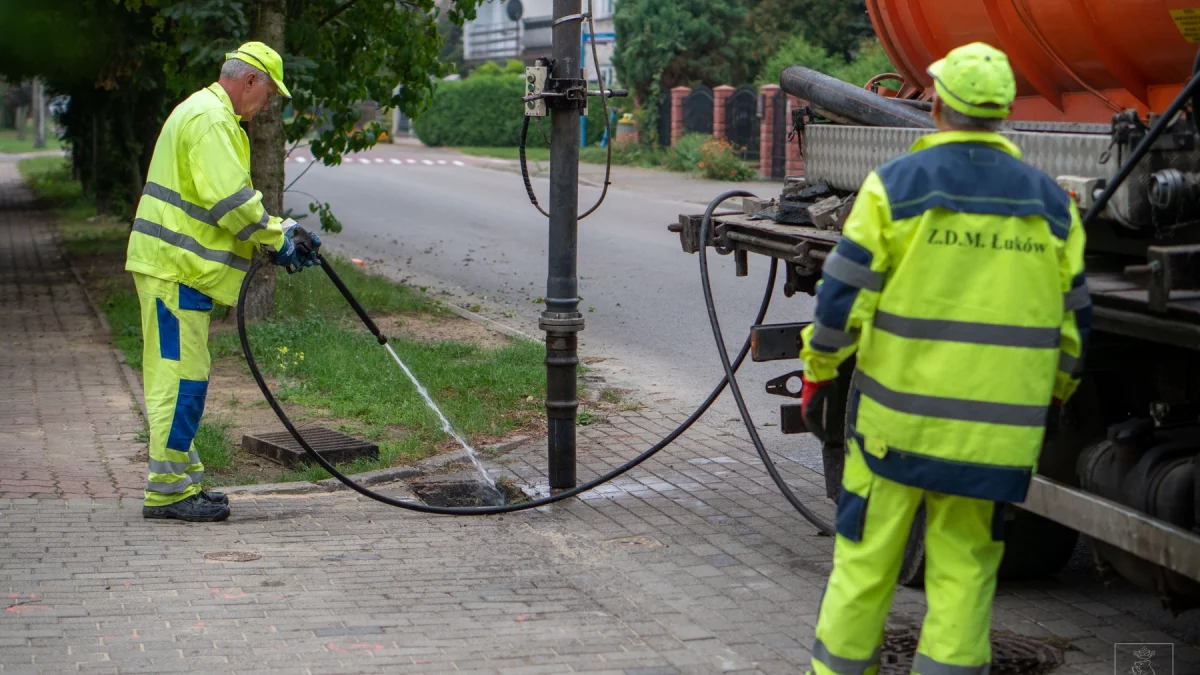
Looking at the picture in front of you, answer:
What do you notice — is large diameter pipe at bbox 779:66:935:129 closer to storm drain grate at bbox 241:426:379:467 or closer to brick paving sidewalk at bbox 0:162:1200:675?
brick paving sidewalk at bbox 0:162:1200:675

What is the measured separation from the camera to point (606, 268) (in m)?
15.2

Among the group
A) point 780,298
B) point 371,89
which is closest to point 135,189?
point 371,89

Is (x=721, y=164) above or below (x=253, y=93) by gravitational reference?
below

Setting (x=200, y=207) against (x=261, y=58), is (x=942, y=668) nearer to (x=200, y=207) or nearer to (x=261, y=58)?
(x=200, y=207)

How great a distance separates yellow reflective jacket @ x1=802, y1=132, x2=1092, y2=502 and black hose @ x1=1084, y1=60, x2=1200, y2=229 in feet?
1.24

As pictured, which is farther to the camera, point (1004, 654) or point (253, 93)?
point (253, 93)

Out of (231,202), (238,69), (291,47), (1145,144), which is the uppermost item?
(291,47)

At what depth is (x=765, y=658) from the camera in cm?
441

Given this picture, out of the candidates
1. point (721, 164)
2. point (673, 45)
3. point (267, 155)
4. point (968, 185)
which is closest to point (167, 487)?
point (968, 185)

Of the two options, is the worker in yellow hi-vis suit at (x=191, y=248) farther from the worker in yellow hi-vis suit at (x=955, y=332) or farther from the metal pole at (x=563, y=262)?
the worker in yellow hi-vis suit at (x=955, y=332)

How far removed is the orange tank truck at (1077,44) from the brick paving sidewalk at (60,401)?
13.5 ft

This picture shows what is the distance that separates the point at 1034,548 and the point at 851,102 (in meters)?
1.82

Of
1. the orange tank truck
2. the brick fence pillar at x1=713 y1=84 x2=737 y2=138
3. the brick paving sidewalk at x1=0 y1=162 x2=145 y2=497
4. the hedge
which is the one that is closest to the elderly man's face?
the brick paving sidewalk at x1=0 y1=162 x2=145 y2=497

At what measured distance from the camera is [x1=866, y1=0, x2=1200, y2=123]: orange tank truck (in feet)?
14.7
